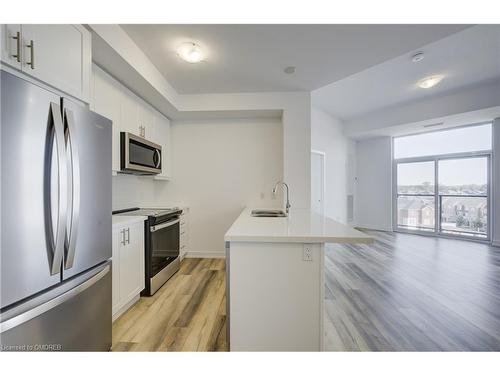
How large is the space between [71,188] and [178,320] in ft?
4.85

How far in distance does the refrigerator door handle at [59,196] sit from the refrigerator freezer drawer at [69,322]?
0.18 meters

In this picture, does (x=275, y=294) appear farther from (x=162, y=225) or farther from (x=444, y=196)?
(x=444, y=196)

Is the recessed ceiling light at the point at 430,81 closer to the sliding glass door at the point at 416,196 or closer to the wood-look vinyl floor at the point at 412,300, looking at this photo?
the sliding glass door at the point at 416,196

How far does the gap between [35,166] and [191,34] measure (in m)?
1.68

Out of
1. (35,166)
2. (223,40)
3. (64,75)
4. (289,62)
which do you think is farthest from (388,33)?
(35,166)

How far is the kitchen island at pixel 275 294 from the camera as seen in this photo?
1309 millimetres

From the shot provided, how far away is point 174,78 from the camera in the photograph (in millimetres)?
2645

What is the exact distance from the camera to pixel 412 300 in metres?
2.16

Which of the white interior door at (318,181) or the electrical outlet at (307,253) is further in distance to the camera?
the white interior door at (318,181)

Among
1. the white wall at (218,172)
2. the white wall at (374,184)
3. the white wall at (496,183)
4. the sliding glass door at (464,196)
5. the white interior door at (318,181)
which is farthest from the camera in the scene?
the white wall at (374,184)

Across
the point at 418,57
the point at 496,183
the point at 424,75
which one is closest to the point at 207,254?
the point at 418,57

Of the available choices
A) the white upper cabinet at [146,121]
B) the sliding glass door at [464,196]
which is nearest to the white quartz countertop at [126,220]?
the white upper cabinet at [146,121]

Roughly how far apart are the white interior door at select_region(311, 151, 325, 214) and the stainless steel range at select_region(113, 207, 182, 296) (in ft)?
10.9
